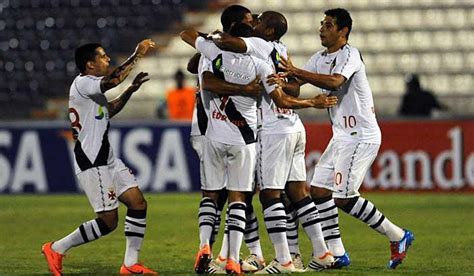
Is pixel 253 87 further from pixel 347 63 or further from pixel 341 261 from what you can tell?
pixel 341 261

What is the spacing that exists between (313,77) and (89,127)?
6.12 feet

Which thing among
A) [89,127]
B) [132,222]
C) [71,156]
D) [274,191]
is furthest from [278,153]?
[71,156]

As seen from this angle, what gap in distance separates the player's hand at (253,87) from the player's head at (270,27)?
24.0 inches

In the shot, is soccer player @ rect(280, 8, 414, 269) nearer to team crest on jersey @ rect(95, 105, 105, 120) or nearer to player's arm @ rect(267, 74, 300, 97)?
player's arm @ rect(267, 74, 300, 97)

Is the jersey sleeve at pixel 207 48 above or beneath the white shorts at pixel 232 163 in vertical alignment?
above

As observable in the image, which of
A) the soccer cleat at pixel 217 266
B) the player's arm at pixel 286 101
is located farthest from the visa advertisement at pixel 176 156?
the player's arm at pixel 286 101

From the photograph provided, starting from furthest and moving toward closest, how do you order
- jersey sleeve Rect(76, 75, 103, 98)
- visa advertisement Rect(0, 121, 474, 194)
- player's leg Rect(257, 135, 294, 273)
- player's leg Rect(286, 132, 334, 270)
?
visa advertisement Rect(0, 121, 474, 194), player's leg Rect(286, 132, 334, 270), jersey sleeve Rect(76, 75, 103, 98), player's leg Rect(257, 135, 294, 273)

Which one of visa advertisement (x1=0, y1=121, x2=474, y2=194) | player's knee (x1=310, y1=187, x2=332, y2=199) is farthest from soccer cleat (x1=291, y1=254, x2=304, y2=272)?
visa advertisement (x1=0, y1=121, x2=474, y2=194)

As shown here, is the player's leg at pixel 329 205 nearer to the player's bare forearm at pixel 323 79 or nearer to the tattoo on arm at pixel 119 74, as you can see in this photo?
the player's bare forearm at pixel 323 79

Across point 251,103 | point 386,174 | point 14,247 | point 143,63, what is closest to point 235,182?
point 251,103

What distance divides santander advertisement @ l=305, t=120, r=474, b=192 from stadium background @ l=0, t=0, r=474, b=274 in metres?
0.02

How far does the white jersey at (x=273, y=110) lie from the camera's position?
386 inches

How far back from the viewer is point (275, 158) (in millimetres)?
9945

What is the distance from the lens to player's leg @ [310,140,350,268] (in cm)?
1040
